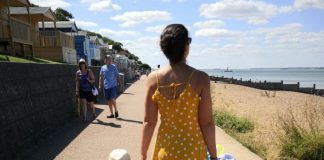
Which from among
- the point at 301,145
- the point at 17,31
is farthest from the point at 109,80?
the point at 17,31

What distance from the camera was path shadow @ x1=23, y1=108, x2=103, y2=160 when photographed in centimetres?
586

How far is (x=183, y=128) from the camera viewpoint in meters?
2.48

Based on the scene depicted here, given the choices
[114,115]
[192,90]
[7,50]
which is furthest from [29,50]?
[192,90]

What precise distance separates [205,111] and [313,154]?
13.3 feet

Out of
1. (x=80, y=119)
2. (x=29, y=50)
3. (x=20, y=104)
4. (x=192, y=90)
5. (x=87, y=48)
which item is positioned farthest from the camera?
(x=87, y=48)

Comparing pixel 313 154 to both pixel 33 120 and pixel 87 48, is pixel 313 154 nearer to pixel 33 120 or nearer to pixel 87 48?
pixel 33 120

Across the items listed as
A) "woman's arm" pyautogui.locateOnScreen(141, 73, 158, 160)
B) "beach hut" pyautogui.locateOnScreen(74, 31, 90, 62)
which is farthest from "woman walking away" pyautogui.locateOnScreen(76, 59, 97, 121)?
"beach hut" pyautogui.locateOnScreen(74, 31, 90, 62)

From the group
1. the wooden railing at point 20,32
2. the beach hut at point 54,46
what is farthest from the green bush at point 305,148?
the beach hut at point 54,46

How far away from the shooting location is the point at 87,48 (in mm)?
37281

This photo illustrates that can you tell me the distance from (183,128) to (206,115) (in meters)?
0.20

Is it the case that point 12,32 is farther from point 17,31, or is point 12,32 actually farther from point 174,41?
point 174,41

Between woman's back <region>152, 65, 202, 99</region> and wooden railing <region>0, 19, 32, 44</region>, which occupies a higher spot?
wooden railing <region>0, 19, 32, 44</region>

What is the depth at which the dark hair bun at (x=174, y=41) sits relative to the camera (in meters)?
2.51

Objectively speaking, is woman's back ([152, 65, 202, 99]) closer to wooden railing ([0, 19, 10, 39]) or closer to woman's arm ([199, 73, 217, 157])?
woman's arm ([199, 73, 217, 157])
